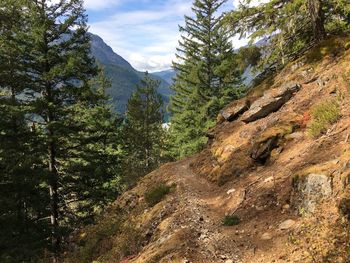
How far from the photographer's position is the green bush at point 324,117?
10888mm

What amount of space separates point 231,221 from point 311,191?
240cm

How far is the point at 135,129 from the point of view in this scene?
4606 centimetres

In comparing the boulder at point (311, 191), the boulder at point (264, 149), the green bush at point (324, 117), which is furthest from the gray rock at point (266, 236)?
the boulder at point (264, 149)

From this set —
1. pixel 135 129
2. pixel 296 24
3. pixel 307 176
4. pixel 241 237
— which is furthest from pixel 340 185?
pixel 135 129

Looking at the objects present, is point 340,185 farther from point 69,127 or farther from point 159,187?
point 69,127

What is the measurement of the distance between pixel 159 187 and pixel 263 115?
221 inches

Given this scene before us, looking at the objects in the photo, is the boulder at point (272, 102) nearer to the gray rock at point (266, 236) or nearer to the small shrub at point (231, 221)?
the small shrub at point (231, 221)

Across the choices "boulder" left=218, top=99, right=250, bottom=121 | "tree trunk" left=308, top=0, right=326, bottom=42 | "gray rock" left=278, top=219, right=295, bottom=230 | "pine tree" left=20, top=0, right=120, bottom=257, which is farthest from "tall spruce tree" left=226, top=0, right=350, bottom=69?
"gray rock" left=278, top=219, right=295, bottom=230

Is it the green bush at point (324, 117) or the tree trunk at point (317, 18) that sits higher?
the tree trunk at point (317, 18)

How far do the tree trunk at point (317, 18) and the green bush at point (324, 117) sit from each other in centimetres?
595

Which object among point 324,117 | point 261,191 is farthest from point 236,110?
point 261,191

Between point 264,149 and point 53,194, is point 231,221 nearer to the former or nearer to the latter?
point 264,149

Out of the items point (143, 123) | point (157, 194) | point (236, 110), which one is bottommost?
point (157, 194)

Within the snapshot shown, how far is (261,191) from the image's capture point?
10.3 m
